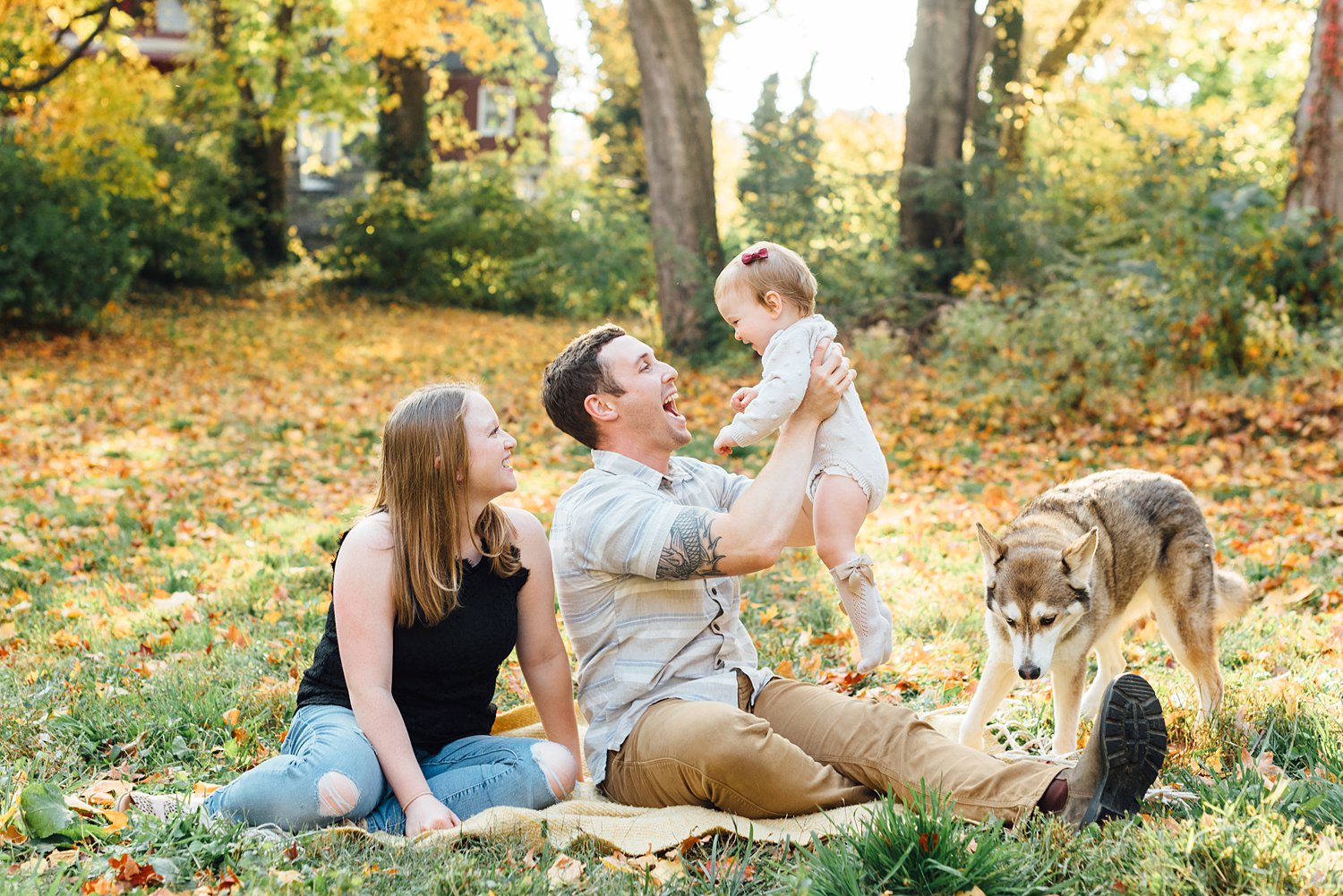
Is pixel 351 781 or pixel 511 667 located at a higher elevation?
pixel 351 781

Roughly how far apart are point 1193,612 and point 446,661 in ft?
9.39

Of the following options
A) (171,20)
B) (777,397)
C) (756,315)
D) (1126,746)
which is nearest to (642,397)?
(777,397)

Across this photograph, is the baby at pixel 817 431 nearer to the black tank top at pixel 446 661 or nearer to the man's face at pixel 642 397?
the man's face at pixel 642 397

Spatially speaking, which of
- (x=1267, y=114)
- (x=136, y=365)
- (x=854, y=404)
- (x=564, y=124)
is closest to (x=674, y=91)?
(x=136, y=365)

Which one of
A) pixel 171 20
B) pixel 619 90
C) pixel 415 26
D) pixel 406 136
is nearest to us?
pixel 415 26

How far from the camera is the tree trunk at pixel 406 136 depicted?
2550 centimetres

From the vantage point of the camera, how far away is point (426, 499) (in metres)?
3.65

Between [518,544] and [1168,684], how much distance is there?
278 centimetres

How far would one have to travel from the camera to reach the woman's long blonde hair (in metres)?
3.58

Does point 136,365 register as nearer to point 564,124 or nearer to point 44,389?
point 44,389

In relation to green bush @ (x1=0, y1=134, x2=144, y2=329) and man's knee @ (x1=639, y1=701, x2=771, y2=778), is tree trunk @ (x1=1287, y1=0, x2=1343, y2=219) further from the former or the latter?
green bush @ (x1=0, y1=134, x2=144, y2=329)

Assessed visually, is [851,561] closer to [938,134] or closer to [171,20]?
[938,134]

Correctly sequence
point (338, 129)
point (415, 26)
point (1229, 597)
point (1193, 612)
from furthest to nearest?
point (338, 129)
point (415, 26)
point (1229, 597)
point (1193, 612)

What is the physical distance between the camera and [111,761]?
13.8 ft
